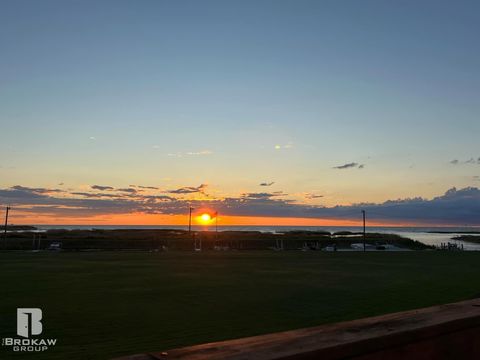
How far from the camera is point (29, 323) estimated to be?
9.47m

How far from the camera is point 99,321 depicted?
32.7 ft

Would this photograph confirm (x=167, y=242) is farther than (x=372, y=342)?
Yes

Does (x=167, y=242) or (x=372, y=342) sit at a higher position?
(x=372, y=342)

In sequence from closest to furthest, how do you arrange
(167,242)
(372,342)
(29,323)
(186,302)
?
(372,342) < (29,323) < (186,302) < (167,242)

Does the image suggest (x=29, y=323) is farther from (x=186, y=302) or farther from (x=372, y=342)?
(x=372, y=342)

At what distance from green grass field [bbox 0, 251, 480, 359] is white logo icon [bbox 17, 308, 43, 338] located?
184 mm

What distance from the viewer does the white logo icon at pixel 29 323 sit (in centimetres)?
898
